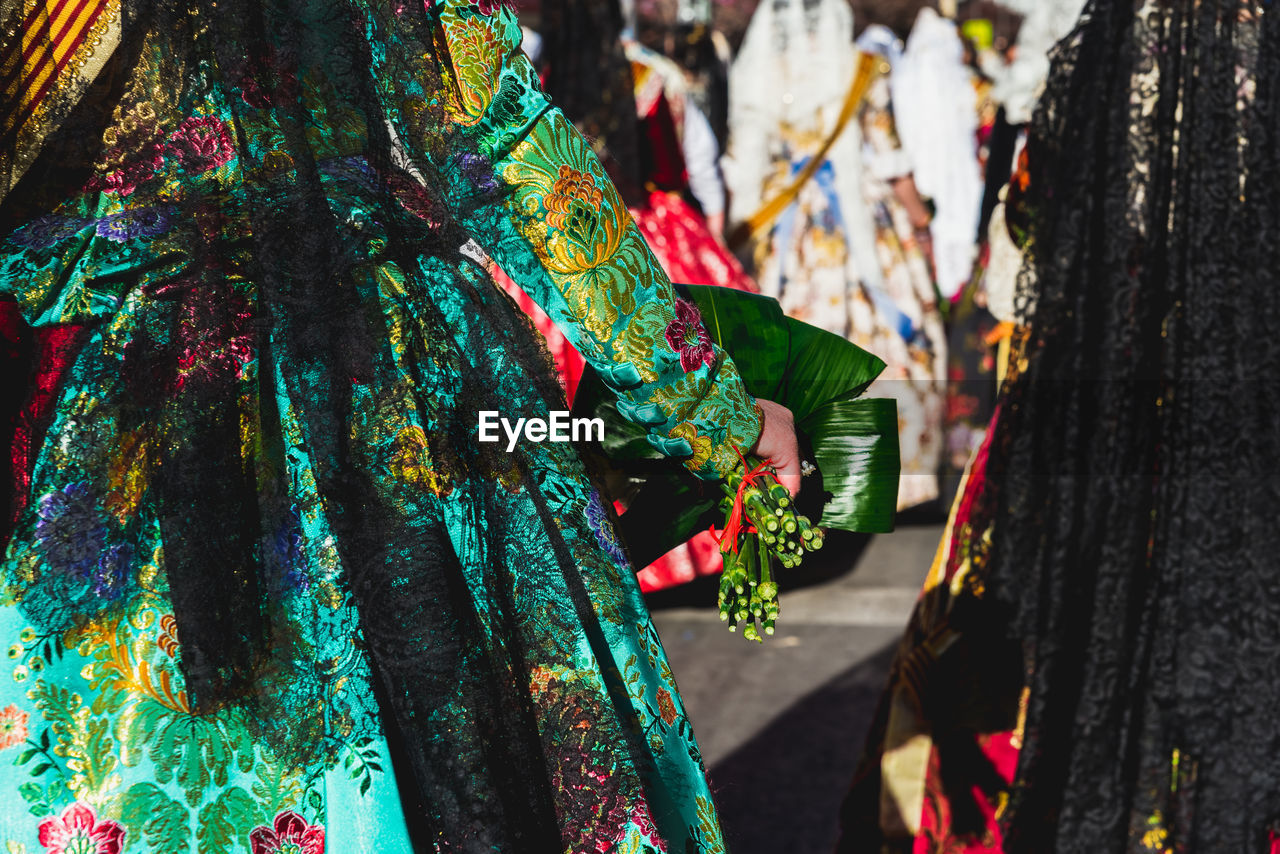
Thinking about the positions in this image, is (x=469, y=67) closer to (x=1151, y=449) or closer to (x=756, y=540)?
(x=756, y=540)

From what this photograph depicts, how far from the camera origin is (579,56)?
352 cm

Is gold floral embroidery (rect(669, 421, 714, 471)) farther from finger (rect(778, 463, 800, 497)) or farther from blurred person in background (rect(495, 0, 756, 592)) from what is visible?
blurred person in background (rect(495, 0, 756, 592))

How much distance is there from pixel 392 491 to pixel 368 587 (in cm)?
9

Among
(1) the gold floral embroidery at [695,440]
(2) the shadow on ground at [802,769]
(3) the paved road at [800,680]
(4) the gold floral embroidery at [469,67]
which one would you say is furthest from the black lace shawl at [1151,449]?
(4) the gold floral embroidery at [469,67]

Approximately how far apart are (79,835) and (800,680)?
9.45 feet

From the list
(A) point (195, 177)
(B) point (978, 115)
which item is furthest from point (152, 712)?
(B) point (978, 115)

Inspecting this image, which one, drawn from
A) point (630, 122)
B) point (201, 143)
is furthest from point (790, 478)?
point (630, 122)

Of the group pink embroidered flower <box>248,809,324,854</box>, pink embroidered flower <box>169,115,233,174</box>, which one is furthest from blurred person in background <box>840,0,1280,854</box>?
pink embroidered flower <box>169,115,233,174</box>

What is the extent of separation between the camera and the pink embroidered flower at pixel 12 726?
1000 mm

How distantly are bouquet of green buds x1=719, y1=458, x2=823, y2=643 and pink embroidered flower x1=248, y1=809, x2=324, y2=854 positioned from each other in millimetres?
474

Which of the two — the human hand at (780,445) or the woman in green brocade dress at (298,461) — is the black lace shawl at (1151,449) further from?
the woman in green brocade dress at (298,461)

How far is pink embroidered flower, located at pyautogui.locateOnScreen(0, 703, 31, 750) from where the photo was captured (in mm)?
1000

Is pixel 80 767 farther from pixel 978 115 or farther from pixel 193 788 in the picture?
pixel 978 115

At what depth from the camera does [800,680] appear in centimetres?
366
